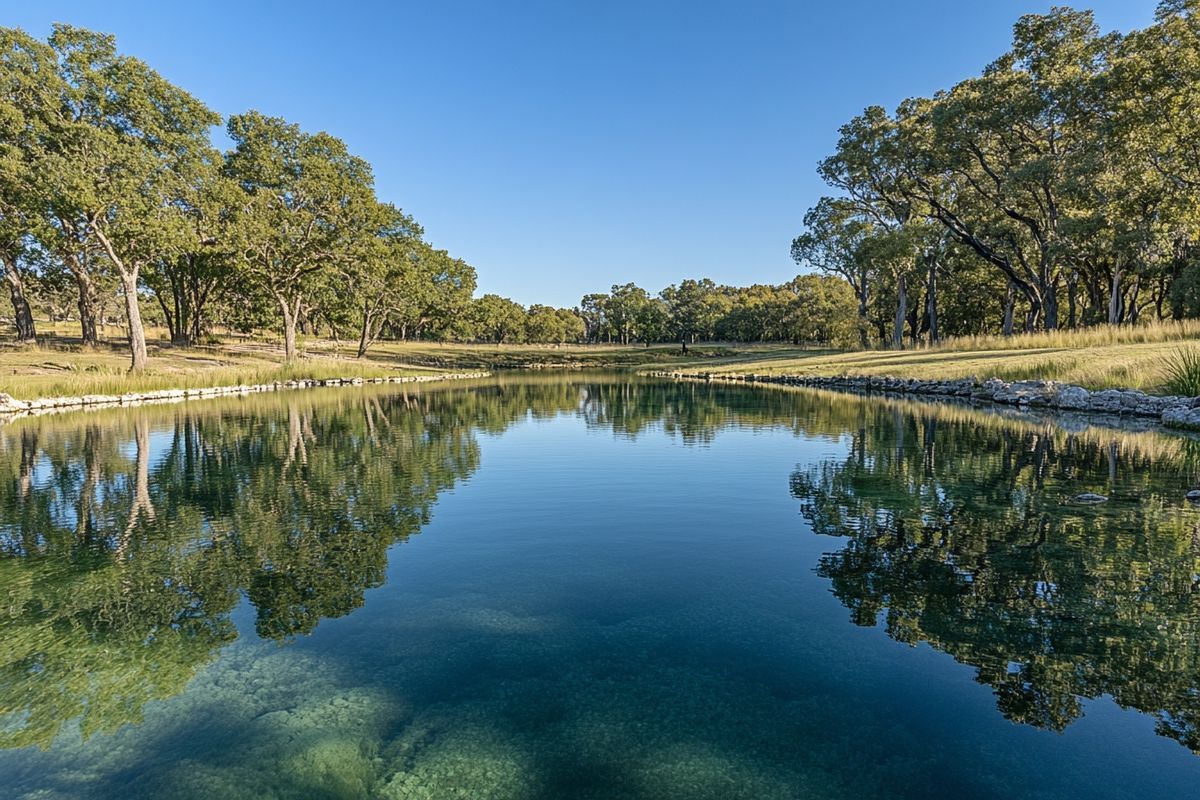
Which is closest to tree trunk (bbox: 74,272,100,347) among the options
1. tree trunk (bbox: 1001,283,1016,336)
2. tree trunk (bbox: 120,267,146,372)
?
tree trunk (bbox: 120,267,146,372)

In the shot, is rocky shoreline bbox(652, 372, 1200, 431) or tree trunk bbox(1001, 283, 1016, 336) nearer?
rocky shoreline bbox(652, 372, 1200, 431)

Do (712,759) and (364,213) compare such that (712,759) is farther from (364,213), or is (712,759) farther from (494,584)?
(364,213)

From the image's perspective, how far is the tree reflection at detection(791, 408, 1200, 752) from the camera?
498cm

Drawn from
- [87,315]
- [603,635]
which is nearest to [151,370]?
[87,315]

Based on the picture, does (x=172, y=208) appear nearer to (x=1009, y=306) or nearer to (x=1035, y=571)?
(x=1035, y=571)

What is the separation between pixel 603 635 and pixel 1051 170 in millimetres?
42252

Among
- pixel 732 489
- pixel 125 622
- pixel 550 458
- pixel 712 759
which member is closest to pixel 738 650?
pixel 712 759

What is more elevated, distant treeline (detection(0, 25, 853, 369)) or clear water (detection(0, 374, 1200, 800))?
distant treeline (detection(0, 25, 853, 369))

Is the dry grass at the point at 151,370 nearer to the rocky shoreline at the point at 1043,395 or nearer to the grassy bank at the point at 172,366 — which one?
the grassy bank at the point at 172,366

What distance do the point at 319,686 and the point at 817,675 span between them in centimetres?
396

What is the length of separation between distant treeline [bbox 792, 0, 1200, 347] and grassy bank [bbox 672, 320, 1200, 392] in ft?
18.2

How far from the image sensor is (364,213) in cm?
5016

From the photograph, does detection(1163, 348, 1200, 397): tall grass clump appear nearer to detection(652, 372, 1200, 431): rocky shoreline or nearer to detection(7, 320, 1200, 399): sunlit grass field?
detection(7, 320, 1200, 399): sunlit grass field

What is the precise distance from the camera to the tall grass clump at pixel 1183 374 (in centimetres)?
1984
